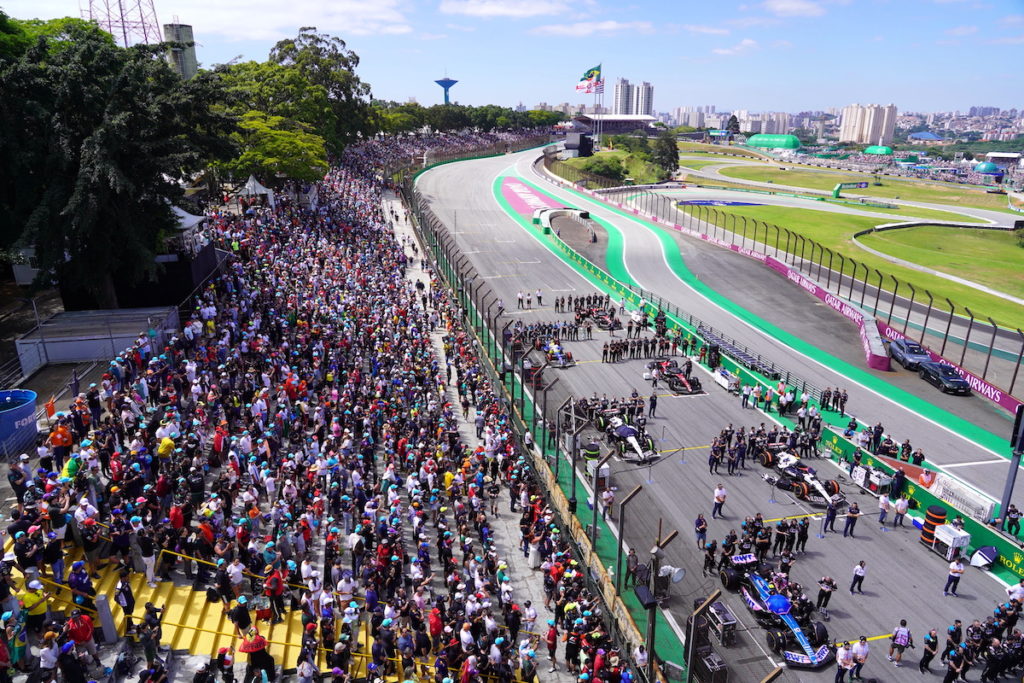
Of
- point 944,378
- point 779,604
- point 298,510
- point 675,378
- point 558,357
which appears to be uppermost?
point 298,510

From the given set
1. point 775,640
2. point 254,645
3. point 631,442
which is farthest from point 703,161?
point 254,645

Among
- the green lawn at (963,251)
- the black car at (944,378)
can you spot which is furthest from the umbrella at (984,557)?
the green lawn at (963,251)

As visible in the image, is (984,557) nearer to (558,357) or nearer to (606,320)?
(558,357)

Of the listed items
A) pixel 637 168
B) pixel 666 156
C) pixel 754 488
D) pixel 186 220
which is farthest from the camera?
pixel 666 156

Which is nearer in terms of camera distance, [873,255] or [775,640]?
[775,640]

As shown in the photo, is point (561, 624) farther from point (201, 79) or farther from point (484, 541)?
point (201, 79)

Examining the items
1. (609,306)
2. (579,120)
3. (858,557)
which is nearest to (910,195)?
(579,120)

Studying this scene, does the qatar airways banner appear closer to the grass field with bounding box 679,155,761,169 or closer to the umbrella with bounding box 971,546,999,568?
the umbrella with bounding box 971,546,999,568
